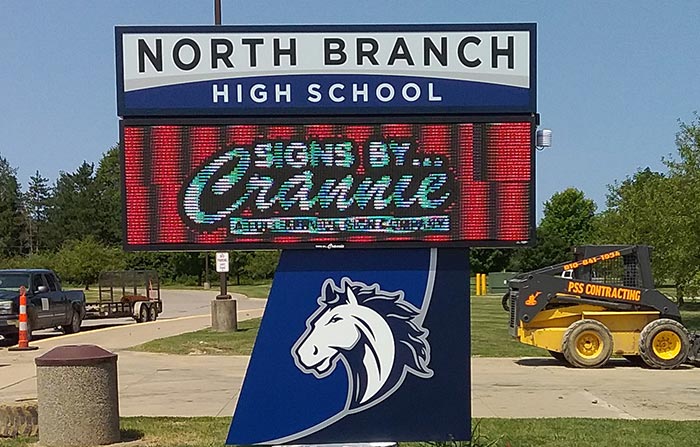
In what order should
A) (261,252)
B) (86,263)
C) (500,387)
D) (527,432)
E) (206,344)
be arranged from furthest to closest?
(86,263) → (261,252) → (206,344) → (500,387) → (527,432)

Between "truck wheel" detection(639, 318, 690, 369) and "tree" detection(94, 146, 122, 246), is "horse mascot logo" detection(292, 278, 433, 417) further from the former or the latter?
"tree" detection(94, 146, 122, 246)

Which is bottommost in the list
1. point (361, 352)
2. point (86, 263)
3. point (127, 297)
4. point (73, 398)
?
point (86, 263)

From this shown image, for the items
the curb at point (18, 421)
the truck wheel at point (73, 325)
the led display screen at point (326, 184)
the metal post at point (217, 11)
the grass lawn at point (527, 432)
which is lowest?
the truck wheel at point (73, 325)

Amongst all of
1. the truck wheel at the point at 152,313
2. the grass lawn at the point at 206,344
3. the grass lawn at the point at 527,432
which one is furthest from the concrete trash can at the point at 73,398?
the truck wheel at the point at 152,313

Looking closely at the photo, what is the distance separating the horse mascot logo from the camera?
7.32 metres

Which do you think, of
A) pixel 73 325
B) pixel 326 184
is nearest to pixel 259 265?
pixel 73 325

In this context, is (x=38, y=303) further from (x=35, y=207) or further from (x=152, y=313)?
(x=35, y=207)

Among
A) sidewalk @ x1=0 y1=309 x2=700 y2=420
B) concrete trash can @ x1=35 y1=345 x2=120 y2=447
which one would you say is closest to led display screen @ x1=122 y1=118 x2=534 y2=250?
concrete trash can @ x1=35 y1=345 x2=120 y2=447

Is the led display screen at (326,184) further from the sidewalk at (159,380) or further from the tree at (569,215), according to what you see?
the tree at (569,215)

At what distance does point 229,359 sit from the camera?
1739 cm

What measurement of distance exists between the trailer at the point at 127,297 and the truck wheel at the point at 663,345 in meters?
17.0

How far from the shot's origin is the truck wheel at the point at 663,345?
15961mm

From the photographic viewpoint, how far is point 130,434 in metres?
9.42

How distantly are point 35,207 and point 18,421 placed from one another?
377 ft
